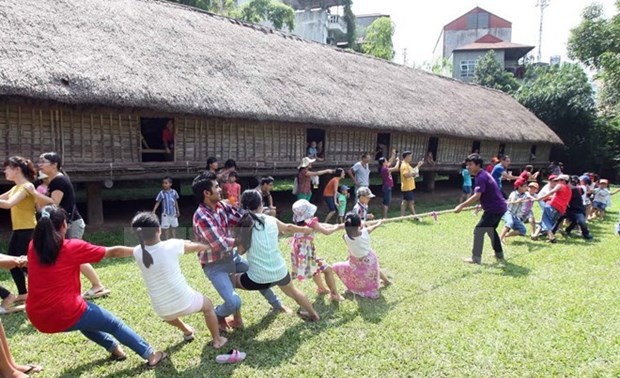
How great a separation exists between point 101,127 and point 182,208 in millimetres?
3894

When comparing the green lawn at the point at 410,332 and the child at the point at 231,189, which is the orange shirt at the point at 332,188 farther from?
the green lawn at the point at 410,332

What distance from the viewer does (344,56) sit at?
1570 cm

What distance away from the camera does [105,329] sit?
323 centimetres

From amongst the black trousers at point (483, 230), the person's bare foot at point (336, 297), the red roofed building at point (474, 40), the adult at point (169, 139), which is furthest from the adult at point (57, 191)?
the red roofed building at point (474, 40)

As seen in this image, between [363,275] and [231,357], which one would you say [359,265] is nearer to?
[363,275]

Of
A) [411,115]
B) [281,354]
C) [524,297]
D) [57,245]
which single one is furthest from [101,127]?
[411,115]

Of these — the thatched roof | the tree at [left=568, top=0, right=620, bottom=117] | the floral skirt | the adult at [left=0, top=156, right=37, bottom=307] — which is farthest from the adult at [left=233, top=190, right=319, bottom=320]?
the tree at [left=568, top=0, right=620, bottom=117]

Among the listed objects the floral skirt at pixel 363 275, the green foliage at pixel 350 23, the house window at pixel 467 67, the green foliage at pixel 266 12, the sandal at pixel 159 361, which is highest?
the green foliage at pixel 350 23

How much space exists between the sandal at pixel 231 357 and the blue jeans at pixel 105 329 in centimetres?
57

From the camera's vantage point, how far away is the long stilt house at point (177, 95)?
7.38 meters

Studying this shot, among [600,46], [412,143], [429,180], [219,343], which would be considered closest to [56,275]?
[219,343]

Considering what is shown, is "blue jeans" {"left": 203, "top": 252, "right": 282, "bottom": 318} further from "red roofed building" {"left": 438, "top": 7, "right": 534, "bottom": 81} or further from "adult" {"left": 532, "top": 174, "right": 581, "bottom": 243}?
"red roofed building" {"left": 438, "top": 7, "right": 534, "bottom": 81}

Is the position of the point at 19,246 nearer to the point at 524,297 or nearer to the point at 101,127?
the point at 101,127

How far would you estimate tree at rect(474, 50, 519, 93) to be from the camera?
31.2m
